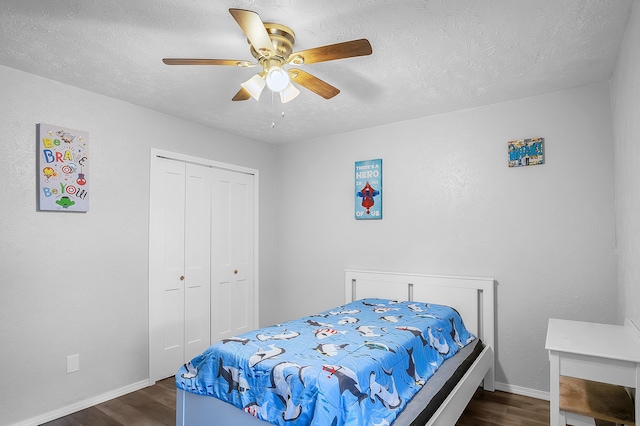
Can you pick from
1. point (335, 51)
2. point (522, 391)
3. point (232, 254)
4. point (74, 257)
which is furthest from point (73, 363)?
point (522, 391)

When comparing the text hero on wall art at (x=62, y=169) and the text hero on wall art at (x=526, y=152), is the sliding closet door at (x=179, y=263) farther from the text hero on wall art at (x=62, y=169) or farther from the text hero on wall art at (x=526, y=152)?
the text hero on wall art at (x=526, y=152)

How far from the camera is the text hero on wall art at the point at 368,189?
12.7 ft

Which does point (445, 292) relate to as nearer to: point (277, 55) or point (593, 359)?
point (593, 359)

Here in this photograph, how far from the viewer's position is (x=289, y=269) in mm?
4566

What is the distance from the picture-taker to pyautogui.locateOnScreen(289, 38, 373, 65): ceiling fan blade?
1.74m

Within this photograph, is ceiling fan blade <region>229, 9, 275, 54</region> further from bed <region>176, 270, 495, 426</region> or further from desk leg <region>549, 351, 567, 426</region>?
desk leg <region>549, 351, 567, 426</region>

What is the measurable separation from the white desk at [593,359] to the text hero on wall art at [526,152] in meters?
1.42

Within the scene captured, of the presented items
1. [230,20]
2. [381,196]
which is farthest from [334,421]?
[381,196]

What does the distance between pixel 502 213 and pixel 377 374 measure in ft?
6.56

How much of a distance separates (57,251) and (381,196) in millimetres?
2906

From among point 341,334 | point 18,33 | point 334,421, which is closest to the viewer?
point 334,421

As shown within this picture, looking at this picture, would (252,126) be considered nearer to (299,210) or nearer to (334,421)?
(299,210)

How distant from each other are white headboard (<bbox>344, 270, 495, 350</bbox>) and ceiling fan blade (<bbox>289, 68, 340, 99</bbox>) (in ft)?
6.68

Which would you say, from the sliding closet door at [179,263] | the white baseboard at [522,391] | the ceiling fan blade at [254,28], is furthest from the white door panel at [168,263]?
the white baseboard at [522,391]
